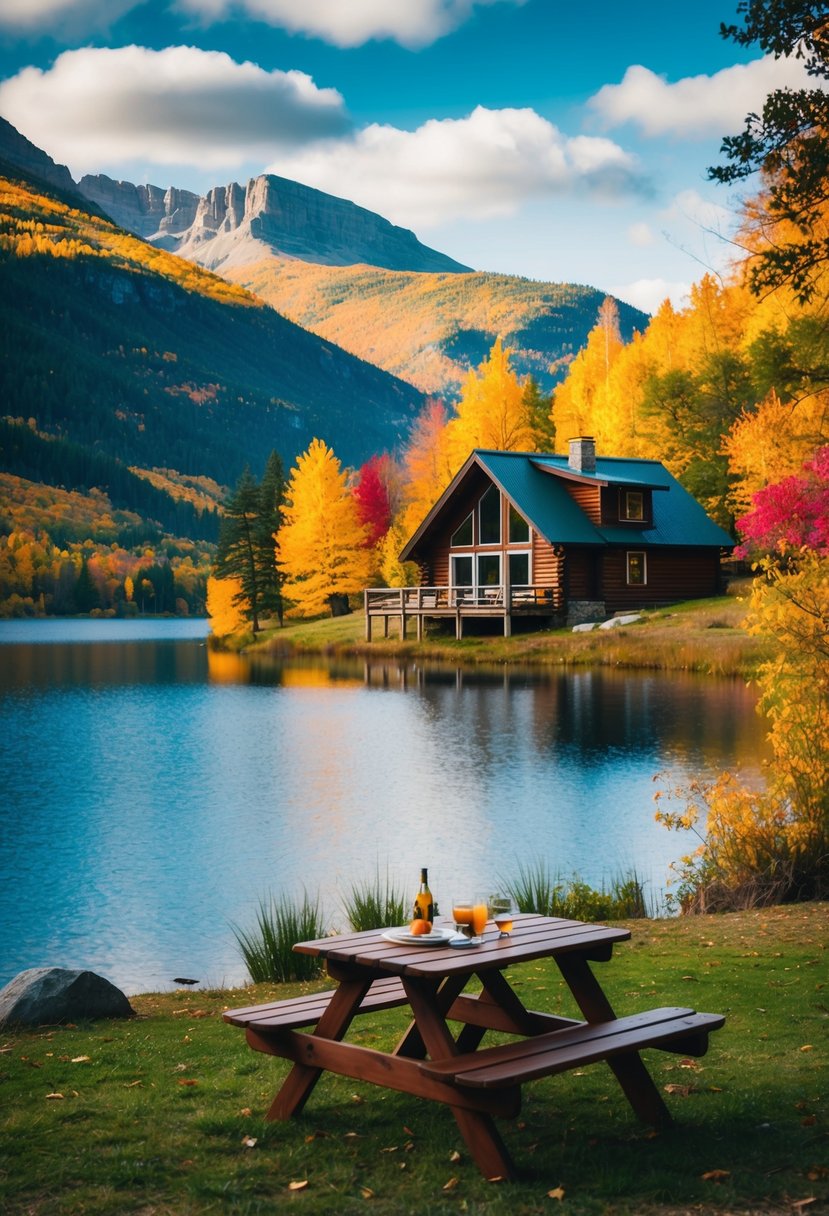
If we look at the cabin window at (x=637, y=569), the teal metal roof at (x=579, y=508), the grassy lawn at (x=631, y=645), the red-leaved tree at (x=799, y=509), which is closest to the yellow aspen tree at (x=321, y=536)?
the grassy lawn at (x=631, y=645)

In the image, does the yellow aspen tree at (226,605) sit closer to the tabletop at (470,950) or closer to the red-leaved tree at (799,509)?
the red-leaved tree at (799,509)

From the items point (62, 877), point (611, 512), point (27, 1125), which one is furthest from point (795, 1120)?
point (611, 512)

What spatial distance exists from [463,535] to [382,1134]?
141 feet

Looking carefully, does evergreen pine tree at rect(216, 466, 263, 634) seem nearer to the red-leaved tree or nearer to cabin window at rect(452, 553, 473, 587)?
cabin window at rect(452, 553, 473, 587)

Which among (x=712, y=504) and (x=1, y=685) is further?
(x=712, y=504)

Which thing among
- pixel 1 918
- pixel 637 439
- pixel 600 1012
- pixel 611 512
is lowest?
pixel 1 918

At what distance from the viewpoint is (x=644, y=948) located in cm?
955

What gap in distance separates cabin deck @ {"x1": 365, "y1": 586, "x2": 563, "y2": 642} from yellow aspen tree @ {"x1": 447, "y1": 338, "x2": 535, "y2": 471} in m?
9.55

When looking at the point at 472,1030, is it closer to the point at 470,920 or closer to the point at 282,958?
the point at 470,920

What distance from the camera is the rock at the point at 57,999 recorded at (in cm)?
778

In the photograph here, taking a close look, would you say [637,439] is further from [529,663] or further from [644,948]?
[644,948]

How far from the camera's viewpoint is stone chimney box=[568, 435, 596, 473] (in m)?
45.4

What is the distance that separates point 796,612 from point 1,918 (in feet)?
27.5

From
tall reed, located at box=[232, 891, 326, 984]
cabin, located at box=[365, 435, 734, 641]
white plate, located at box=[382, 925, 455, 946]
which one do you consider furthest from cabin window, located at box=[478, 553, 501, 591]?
white plate, located at box=[382, 925, 455, 946]
